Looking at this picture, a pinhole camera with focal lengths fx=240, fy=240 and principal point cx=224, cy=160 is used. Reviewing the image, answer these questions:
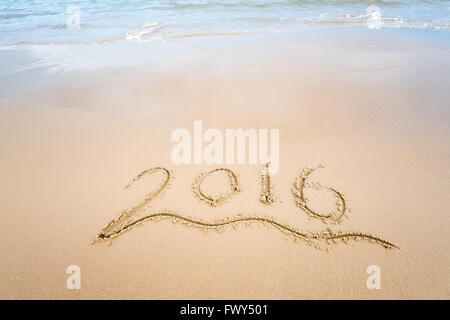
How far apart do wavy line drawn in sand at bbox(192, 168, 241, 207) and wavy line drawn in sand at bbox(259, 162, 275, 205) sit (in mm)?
284

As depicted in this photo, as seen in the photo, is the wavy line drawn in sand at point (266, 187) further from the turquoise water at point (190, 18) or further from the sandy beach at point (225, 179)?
the turquoise water at point (190, 18)

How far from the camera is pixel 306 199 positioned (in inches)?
103

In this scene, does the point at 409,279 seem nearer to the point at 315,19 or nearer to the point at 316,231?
the point at 316,231

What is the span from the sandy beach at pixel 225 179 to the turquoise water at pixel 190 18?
325cm

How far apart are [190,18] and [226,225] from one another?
31.6ft

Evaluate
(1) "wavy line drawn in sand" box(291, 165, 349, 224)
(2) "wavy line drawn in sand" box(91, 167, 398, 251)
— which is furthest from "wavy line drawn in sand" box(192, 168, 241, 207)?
(1) "wavy line drawn in sand" box(291, 165, 349, 224)

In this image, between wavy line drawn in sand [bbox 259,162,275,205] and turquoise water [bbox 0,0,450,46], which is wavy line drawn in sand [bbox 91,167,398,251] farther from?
turquoise water [bbox 0,0,450,46]

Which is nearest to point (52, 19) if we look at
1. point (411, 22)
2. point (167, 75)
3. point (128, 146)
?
point (167, 75)

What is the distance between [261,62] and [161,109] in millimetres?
2768

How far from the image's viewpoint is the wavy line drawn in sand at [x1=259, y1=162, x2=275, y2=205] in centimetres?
263

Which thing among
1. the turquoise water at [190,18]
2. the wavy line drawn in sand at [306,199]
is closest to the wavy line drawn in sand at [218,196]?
the wavy line drawn in sand at [306,199]

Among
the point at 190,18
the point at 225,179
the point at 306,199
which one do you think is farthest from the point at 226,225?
the point at 190,18

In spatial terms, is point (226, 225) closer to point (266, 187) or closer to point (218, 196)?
point (218, 196)

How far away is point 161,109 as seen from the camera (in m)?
3.95
